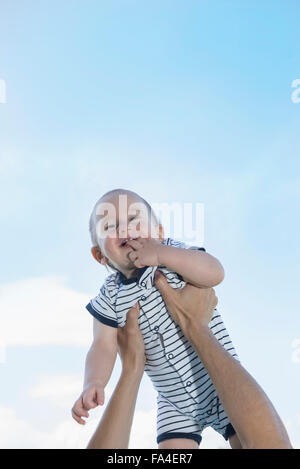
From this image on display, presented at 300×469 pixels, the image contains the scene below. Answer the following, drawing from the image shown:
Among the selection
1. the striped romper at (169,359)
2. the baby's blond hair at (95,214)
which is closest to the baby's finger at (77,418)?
the striped romper at (169,359)

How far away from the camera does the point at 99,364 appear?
6.14 feet

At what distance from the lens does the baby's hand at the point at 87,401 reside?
167 cm

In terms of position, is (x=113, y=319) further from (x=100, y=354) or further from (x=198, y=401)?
(x=198, y=401)

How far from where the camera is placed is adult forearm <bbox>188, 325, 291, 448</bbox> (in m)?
1.27

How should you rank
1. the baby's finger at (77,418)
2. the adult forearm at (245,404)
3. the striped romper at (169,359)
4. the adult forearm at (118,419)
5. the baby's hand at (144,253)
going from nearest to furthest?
1. the adult forearm at (245,404)
2. the adult forearm at (118,419)
3. the baby's finger at (77,418)
4. the baby's hand at (144,253)
5. the striped romper at (169,359)

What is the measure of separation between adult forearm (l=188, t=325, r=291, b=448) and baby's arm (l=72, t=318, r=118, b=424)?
17.5 inches

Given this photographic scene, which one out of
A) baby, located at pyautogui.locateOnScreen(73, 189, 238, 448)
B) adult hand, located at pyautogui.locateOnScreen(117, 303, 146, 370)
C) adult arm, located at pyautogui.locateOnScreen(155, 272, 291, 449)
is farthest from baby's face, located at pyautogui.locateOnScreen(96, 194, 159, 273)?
adult arm, located at pyautogui.locateOnScreen(155, 272, 291, 449)

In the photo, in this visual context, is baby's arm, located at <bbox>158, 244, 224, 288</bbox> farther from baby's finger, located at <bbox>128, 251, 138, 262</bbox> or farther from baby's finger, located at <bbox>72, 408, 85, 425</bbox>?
baby's finger, located at <bbox>72, 408, 85, 425</bbox>

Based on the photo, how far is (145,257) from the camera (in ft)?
5.85

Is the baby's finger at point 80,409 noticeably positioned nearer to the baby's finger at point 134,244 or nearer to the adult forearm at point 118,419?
the adult forearm at point 118,419

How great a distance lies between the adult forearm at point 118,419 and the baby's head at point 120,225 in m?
0.52

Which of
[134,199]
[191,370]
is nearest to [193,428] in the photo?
[191,370]

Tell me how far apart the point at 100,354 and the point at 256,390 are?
74 cm
